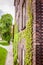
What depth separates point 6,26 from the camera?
66.0 m

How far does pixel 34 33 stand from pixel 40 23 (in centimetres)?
45

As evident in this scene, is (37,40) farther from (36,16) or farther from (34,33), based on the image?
(36,16)

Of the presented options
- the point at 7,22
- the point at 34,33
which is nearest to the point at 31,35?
the point at 34,33

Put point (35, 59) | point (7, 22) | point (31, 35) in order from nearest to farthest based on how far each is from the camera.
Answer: point (35, 59) < point (31, 35) < point (7, 22)

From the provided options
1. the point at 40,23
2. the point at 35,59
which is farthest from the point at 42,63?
the point at 40,23

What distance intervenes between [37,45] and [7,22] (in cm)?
5860

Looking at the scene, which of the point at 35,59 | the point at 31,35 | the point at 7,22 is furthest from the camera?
the point at 7,22

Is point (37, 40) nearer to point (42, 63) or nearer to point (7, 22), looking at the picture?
point (42, 63)

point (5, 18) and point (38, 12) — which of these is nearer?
point (38, 12)

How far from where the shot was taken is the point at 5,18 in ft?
226

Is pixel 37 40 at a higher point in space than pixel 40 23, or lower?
lower

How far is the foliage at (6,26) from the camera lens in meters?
64.1

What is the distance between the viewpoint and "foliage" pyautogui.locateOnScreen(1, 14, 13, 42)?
64088 millimetres

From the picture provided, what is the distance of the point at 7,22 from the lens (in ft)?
216
